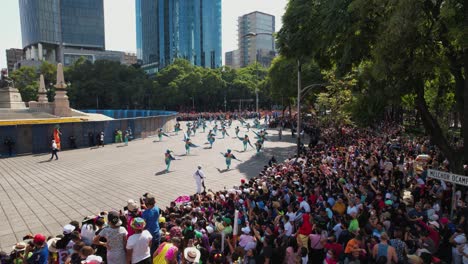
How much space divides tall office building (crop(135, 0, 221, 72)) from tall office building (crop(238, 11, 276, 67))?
117 feet

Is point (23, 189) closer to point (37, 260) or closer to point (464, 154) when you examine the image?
point (37, 260)

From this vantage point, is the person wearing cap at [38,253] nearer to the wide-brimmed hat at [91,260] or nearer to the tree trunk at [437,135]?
the wide-brimmed hat at [91,260]

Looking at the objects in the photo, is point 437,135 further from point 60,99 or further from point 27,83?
point 27,83

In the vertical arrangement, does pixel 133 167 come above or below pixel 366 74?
below

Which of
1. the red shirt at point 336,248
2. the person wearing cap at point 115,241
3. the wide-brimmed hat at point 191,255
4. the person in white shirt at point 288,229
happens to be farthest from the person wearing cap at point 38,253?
the red shirt at point 336,248

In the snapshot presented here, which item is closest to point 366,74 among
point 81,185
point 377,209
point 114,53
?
point 377,209

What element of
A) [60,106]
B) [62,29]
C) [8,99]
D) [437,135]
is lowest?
[437,135]

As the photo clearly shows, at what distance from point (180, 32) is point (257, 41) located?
52.7 m

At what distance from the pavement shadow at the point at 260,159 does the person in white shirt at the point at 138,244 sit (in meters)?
12.1

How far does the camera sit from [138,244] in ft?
19.2

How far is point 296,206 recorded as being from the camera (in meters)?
9.01

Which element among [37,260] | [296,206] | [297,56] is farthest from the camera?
[297,56]

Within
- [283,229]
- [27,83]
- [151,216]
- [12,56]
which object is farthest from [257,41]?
[151,216]

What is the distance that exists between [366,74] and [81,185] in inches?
524
